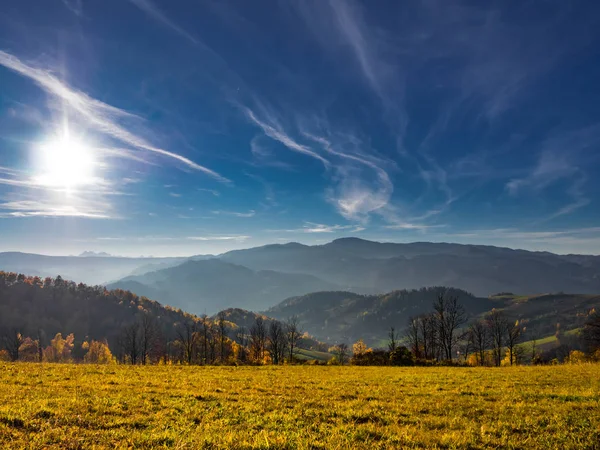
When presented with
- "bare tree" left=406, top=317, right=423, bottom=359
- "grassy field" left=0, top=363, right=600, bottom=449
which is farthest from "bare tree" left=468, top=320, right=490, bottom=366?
"grassy field" left=0, top=363, right=600, bottom=449

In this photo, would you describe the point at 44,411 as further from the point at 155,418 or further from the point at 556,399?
the point at 556,399

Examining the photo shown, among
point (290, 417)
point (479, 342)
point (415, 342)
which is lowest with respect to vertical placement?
point (479, 342)

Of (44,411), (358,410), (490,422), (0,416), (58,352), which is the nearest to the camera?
(0,416)

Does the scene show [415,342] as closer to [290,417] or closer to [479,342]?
[479,342]

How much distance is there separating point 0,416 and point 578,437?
750 inches

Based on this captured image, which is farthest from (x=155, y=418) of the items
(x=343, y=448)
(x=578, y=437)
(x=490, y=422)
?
(x=578, y=437)

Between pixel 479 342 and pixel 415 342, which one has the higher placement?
pixel 415 342

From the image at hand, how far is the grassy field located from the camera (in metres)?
9.52

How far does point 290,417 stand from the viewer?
12.8m

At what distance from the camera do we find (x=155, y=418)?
11922mm

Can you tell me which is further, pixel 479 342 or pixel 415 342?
pixel 479 342

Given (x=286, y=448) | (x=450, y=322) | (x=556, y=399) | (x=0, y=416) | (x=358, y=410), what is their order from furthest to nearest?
1. (x=450, y=322)
2. (x=556, y=399)
3. (x=358, y=410)
4. (x=0, y=416)
5. (x=286, y=448)

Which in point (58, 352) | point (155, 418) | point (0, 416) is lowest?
point (58, 352)

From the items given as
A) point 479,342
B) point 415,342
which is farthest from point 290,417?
point 479,342
